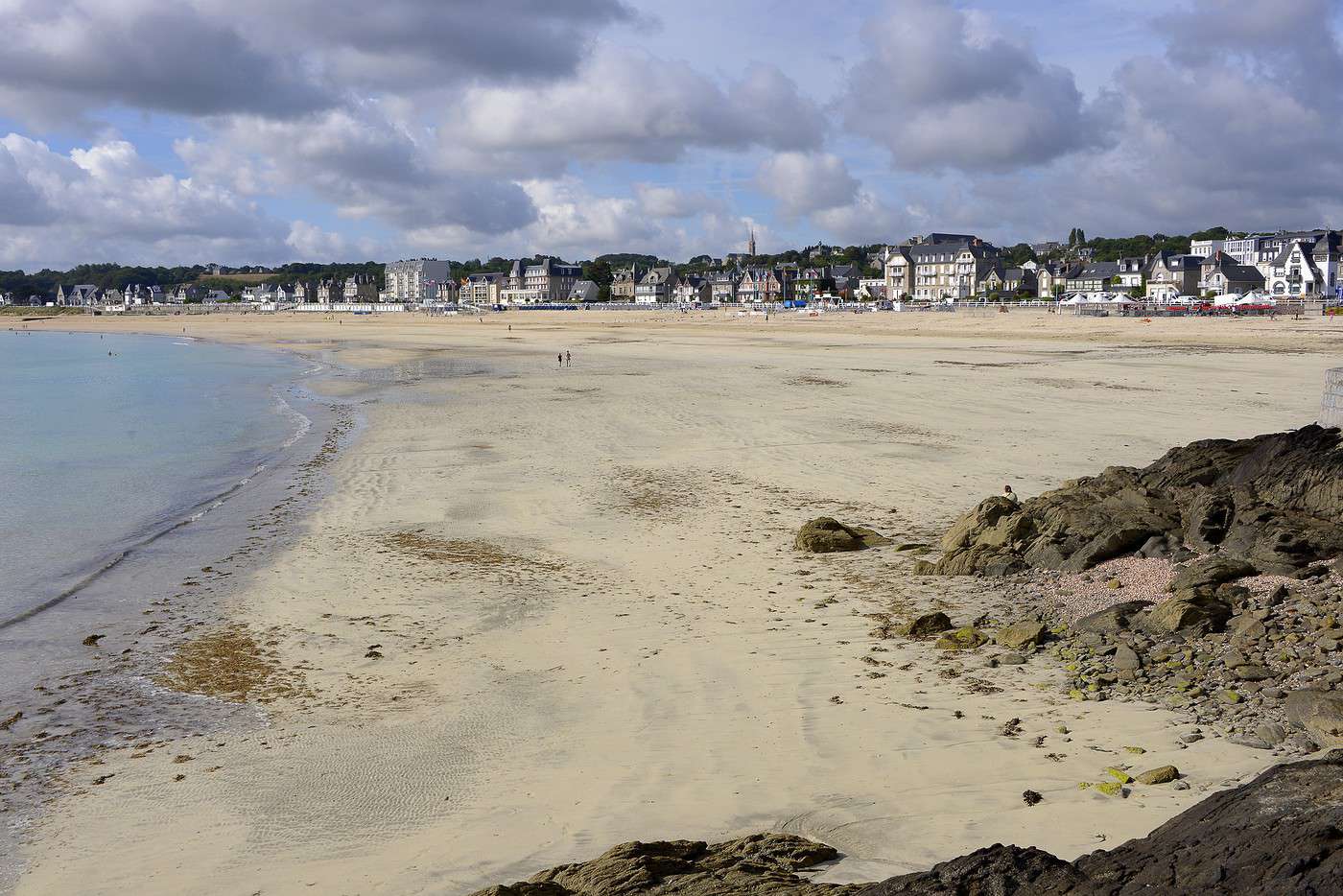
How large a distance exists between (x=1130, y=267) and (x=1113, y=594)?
5171 inches

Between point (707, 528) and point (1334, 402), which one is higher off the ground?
point (1334, 402)

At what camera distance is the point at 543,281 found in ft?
617

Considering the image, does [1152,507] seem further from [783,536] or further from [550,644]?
[550,644]

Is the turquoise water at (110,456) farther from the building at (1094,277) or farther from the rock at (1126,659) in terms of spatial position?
the building at (1094,277)

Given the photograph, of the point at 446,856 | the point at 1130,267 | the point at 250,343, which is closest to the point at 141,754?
the point at 446,856

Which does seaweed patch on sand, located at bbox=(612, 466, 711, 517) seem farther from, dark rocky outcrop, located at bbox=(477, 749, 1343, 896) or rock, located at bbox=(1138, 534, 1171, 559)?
dark rocky outcrop, located at bbox=(477, 749, 1343, 896)

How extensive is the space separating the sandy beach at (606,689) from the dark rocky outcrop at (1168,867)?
2.28 feet

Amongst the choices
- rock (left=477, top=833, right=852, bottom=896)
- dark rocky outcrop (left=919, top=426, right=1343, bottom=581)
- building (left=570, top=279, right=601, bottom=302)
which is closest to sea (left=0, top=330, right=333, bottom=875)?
rock (left=477, top=833, right=852, bottom=896)

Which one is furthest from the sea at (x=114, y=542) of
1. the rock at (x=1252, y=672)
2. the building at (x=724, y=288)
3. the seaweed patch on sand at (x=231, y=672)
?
the building at (x=724, y=288)

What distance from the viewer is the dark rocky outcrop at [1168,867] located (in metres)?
Result: 3.39

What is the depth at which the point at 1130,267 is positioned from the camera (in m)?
125

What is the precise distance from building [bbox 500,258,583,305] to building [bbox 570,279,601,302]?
2.62m

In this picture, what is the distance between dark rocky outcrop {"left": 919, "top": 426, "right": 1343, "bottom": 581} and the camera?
890cm

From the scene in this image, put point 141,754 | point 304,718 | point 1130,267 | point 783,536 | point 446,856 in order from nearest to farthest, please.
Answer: point 446,856 → point 141,754 → point 304,718 → point 783,536 → point 1130,267
